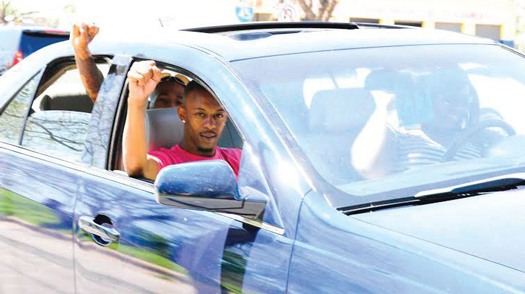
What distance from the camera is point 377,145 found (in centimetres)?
299

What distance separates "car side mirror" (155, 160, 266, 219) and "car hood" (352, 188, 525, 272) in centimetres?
33

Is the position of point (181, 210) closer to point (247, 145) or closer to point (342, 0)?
point (247, 145)

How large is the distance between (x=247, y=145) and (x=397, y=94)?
2.10 feet

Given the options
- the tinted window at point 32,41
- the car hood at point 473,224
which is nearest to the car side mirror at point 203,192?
the car hood at point 473,224

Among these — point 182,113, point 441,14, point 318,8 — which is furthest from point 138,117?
point 441,14

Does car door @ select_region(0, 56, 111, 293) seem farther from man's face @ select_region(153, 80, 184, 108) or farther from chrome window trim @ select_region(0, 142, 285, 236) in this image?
man's face @ select_region(153, 80, 184, 108)

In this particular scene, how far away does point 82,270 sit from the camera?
10.8ft

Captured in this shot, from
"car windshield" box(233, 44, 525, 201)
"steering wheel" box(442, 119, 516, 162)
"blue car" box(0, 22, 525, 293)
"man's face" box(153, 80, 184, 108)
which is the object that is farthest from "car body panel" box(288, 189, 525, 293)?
"man's face" box(153, 80, 184, 108)

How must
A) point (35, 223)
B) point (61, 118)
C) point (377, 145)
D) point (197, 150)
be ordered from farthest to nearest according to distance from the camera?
point (61, 118) → point (197, 150) → point (35, 223) → point (377, 145)

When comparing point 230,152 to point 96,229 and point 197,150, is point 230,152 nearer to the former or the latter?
point 197,150

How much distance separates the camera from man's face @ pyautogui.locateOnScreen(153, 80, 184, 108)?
4.09 metres

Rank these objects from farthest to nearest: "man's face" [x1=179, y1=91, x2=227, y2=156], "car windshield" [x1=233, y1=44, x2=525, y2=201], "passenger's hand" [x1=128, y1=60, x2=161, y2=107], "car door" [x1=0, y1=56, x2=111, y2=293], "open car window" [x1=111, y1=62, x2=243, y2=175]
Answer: "open car window" [x1=111, y1=62, x2=243, y2=175], "man's face" [x1=179, y1=91, x2=227, y2=156], "car door" [x1=0, y1=56, x2=111, y2=293], "passenger's hand" [x1=128, y1=60, x2=161, y2=107], "car windshield" [x1=233, y1=44, x2=525, y2=201]

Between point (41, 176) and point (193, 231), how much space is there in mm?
1037

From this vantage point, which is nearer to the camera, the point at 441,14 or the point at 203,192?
the point at 203,192
